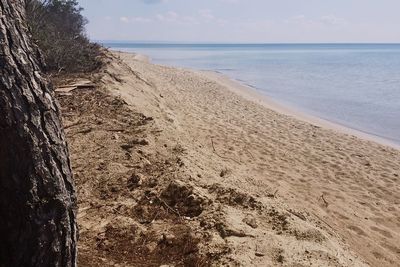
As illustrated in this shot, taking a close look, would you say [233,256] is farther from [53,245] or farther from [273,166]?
[273,166]

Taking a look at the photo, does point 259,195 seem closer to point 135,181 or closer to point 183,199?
point 183,199

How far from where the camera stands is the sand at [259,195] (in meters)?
3.55

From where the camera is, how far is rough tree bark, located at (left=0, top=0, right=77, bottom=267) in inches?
79.7

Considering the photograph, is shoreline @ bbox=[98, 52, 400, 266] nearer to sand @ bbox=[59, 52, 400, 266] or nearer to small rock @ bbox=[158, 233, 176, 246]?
sand @ bbox=[59, 52, 400, 266]

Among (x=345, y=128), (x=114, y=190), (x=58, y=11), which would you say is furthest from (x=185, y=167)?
(x=58, y=11)

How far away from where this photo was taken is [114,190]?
455 centimetres

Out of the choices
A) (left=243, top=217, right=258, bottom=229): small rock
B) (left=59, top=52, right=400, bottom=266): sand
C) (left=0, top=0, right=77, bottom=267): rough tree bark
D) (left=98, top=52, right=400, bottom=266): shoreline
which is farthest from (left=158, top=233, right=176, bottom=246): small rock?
(left=0, top=0, right=77, bottom=267): rough tree bark

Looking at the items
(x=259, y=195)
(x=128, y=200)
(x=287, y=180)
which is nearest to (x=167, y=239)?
(x=128, y=200)

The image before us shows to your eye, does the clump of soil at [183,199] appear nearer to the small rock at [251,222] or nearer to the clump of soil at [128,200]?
the clump of soil at [128,200]

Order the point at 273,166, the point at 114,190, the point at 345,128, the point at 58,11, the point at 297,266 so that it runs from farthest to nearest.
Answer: the point at 58,11
the point at 345,128
the point at 273,166
the point at 114,190
the point at 297,266

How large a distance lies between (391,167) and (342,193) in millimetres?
2800

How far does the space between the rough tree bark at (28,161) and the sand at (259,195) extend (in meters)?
1.08

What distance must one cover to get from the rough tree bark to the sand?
3.53 feet

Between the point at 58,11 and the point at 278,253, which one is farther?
the point at 58,11
